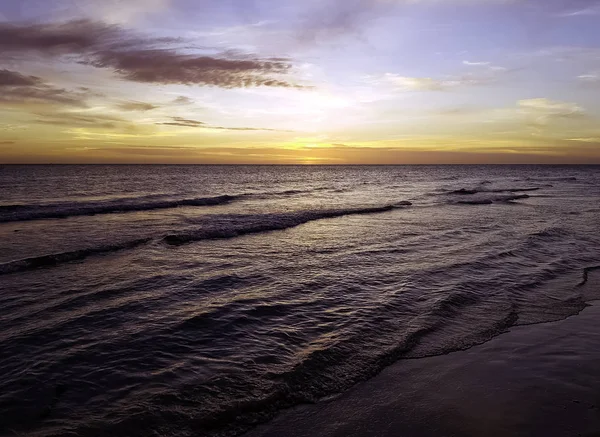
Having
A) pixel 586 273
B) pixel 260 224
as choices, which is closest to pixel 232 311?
pixel 586 273

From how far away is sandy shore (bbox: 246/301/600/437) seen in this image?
519 centimetres

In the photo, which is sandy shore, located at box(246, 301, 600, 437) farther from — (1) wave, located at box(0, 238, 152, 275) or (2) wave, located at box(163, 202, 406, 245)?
(2) wave, located at box(163, 202, 406, 245)

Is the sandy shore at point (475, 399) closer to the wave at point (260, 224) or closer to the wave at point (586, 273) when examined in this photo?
the wave at point (586, 273)

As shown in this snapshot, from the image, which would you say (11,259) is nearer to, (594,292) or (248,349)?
(248,349)

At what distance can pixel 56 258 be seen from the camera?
14352 mm

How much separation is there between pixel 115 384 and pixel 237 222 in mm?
18148

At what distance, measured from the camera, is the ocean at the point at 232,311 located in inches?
230

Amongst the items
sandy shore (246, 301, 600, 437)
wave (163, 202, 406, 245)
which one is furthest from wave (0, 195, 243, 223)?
sandy shore (246, 301, 600, 437)

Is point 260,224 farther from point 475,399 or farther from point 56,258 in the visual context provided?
point 475,399

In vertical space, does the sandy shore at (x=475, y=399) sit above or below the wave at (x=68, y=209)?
below

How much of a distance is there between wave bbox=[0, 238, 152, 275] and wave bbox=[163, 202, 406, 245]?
2.19m

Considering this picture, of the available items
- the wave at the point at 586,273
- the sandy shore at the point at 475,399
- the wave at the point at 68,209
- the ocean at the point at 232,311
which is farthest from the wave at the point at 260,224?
the wave at the point at 586,273

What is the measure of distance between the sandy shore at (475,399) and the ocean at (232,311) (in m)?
0.35

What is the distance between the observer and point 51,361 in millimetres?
6965
